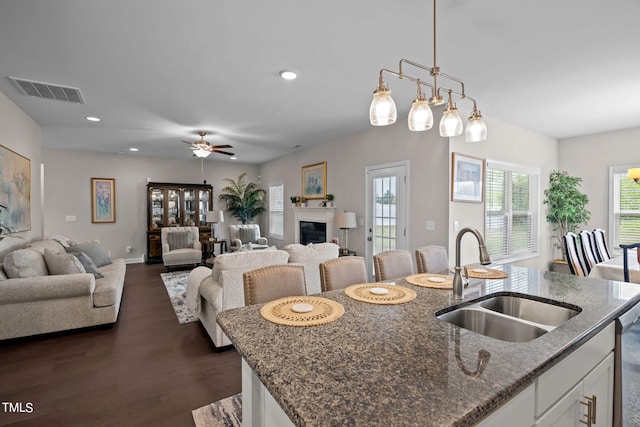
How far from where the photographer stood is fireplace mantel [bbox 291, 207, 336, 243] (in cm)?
571

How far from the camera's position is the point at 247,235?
745 centimetres

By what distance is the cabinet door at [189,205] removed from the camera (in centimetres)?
771

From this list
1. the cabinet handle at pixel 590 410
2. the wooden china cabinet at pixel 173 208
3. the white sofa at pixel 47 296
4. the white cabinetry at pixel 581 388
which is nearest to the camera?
the white cabinetry at pixel 581 388

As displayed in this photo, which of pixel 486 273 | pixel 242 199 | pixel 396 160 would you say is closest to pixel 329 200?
pixel 396 160

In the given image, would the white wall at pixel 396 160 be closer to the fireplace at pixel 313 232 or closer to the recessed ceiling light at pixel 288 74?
the fireplace at pixel 313 232

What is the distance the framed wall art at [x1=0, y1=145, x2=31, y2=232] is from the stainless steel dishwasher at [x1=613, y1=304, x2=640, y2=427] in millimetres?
5099

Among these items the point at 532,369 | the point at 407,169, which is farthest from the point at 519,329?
the point at 407,169

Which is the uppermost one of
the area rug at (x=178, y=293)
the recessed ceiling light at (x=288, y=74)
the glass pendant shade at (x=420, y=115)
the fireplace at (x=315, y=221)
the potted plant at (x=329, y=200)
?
the recessed ceiling light at (x=288, y=74)

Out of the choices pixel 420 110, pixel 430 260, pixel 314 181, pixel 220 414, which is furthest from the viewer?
pixel 314 181

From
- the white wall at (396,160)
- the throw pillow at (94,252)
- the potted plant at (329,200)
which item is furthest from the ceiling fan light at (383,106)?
the throw pillow at (94,252)

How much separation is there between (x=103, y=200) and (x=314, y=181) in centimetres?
506

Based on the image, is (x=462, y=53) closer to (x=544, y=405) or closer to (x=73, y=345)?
(x=544, y=405)

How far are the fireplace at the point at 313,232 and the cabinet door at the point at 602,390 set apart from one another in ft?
15.0

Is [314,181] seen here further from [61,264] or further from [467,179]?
[61,264]
